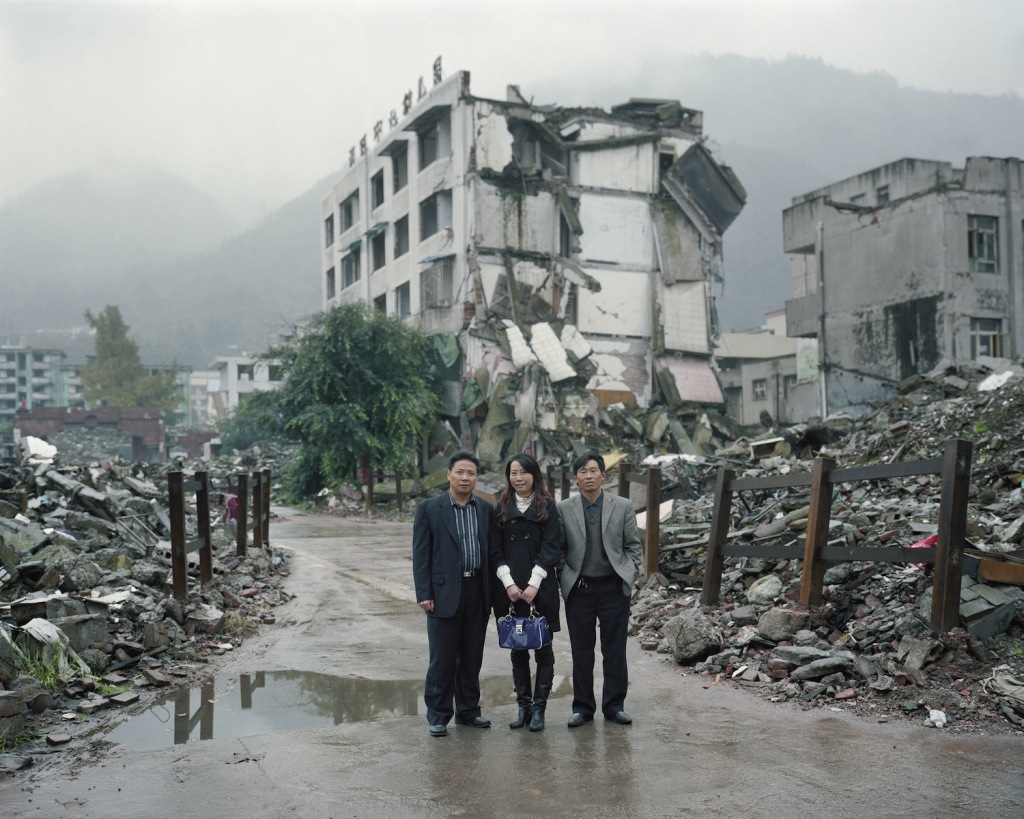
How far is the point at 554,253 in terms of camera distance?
34406 mm

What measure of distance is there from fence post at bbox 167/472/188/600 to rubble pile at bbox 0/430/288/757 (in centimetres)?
19

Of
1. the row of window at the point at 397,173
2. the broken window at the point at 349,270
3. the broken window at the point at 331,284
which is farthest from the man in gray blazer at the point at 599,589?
the broken window at the point at 331,284

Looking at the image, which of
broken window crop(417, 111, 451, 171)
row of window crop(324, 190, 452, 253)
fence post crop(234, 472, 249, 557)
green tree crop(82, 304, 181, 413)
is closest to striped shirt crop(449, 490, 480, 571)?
fence post crop(234, 472, 249, 557)

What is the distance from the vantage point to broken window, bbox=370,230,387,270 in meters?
40.5

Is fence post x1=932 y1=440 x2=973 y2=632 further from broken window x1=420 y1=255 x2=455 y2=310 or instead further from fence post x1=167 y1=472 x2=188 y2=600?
broken window x1=420 y1=255 x2=455 y2=310

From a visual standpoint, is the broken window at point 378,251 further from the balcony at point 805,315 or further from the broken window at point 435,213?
the balcony at point 805,315

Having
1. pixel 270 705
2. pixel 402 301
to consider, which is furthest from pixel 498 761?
pixel 402 301

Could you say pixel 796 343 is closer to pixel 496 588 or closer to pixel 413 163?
pixel 413 163

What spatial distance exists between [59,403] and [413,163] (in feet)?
A: 240

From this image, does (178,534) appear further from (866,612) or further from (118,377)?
(118,377)

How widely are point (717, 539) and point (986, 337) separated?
77.0ft

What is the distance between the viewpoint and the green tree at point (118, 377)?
8212 centimetres

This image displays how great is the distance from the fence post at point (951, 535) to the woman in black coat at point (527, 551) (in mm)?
2633

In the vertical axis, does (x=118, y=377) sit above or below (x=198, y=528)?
above
